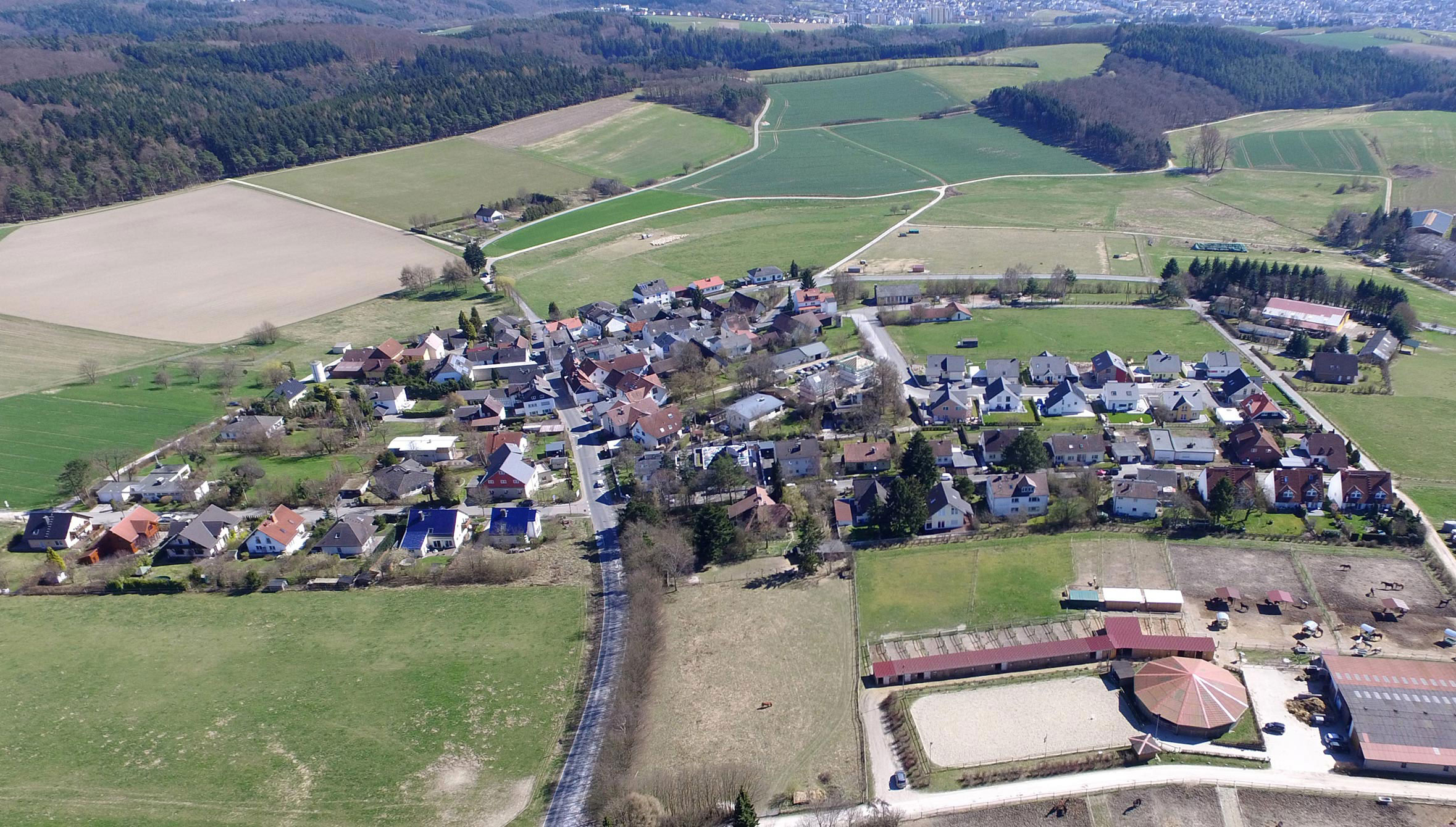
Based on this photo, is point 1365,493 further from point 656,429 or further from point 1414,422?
point 656,429

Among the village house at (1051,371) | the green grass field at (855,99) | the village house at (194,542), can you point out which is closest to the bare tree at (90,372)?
the village house at (194,542)

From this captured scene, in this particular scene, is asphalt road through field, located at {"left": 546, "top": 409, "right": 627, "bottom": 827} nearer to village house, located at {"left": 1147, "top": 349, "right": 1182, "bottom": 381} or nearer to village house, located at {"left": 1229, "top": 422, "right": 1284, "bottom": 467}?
village house, located at {"left": 1229, "top": 422, "right": 1284, "bottom": 467}

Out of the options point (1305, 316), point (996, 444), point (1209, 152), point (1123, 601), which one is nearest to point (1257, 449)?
point (996, 444)

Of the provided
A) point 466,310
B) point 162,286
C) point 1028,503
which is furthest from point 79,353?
point 1028,503

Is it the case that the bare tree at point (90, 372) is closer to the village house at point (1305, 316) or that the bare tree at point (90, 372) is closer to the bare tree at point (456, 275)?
the bare tree at point (456, 275)

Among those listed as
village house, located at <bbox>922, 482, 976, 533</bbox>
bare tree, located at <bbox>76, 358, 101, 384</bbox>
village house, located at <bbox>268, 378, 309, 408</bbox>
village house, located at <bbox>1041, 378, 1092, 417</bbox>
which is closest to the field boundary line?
village house, located at <bbox>268, 378, 309, 408</bbox>

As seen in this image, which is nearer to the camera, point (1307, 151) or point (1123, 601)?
point (1123, 601)

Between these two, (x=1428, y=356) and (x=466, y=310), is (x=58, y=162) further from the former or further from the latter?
(x=1428, y=356)
